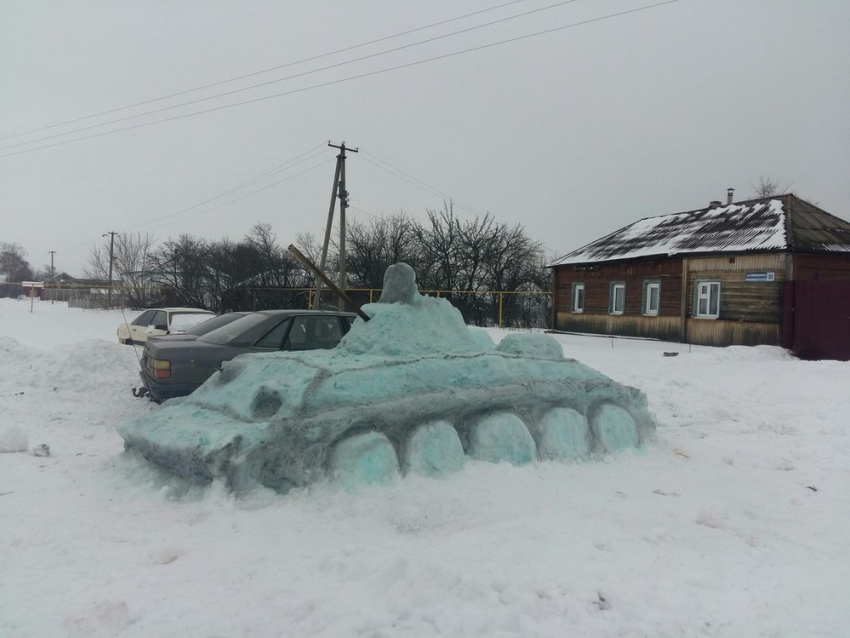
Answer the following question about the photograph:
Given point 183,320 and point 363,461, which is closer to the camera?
point 363,461

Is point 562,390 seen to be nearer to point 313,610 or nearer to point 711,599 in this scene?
point 711,599

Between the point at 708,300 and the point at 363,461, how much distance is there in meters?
15.4

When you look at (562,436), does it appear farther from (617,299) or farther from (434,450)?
(617,299)

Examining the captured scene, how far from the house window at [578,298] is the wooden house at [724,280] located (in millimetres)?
36

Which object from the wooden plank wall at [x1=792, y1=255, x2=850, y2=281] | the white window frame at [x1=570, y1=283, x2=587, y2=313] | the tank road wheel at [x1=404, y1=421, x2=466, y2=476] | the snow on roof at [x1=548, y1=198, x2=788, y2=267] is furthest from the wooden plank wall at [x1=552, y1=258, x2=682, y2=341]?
the tank road wheel at [x1=404, y1=421, x2=466, y2=476]

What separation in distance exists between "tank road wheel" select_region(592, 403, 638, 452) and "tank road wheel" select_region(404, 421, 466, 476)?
147 centimetres

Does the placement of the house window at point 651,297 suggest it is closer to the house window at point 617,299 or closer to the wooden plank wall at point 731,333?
the house window at point 617,299

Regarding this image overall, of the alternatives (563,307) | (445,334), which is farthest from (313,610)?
(563,307)

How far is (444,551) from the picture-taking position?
3275 mm

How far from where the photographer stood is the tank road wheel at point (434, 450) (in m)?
4.27

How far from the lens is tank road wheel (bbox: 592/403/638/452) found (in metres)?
5.23

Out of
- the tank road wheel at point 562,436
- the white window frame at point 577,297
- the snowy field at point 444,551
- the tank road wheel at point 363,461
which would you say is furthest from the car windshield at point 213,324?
the white window frame at point 577,297

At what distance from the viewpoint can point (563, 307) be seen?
2214cm

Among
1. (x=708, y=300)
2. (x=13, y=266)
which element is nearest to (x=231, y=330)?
(x=708, y=300)
